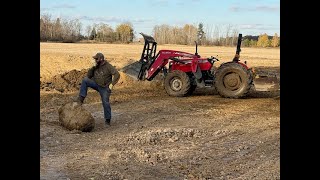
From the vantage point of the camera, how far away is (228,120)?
33.7ft

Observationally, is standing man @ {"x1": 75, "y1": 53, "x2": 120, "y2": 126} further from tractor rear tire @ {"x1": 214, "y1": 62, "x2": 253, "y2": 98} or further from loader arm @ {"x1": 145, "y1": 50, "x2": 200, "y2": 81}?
tractor rear tire @ {"x1": 214, "y1": 62, "x2": 253, "y2": 98}

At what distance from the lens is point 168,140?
26.3ft

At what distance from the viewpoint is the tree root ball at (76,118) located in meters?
8.72

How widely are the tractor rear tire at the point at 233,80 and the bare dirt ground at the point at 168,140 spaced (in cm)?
26

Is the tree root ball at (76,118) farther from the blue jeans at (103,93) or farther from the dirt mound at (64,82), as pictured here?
the dirt mound at (64,82)

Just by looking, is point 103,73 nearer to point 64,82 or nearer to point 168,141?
point 168,141

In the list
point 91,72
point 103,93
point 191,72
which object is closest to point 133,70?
point 191,72

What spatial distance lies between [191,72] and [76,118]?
533cm

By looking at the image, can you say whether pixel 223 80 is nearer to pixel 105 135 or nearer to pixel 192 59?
pixel 192 59

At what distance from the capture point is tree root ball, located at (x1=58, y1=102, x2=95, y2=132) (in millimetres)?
8719

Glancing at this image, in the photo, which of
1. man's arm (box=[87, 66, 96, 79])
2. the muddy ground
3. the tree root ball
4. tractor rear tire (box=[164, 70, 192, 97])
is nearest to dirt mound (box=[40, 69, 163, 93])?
tractor rear tire (box=[164, 70, 192, 97])

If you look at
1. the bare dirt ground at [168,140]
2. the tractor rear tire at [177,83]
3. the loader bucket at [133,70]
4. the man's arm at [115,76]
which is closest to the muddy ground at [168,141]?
the bare dirt ground at [168,140]

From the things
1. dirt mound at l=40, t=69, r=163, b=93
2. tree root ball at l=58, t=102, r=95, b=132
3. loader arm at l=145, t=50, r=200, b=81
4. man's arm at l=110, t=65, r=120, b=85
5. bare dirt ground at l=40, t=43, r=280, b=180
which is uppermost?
loader arm at l=145, t=50, r=200, b=81
